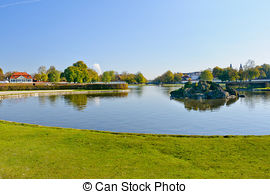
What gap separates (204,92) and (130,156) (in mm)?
42498

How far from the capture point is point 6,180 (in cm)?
623

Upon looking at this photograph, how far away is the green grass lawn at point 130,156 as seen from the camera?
6.90 metres

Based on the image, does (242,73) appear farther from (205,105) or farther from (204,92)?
(205,105)

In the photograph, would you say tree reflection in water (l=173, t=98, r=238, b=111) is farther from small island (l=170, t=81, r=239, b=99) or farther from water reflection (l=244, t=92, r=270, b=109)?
small island (l=170, t=81, r=239, b=99)

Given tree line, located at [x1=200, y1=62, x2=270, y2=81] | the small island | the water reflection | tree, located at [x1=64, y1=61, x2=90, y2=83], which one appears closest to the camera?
the water reflection

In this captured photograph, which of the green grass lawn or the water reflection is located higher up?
the green grass lawn

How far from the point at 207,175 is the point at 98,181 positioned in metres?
3.38

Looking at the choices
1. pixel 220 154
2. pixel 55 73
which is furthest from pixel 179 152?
pixel 55 73

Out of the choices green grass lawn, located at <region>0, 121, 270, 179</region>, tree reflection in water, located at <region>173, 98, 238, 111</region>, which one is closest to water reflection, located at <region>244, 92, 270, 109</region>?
tree reflection in water, located at <region>173, 98, 238, 111</region>

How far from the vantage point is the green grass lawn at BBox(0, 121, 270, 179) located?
690 centimetres

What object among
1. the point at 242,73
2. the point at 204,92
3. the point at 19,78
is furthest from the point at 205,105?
the point at 19,78

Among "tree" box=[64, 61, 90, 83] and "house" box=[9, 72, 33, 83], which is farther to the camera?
"house" box=[9, 72, 33, 83]

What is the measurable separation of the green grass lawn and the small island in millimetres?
37392

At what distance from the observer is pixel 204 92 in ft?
157
